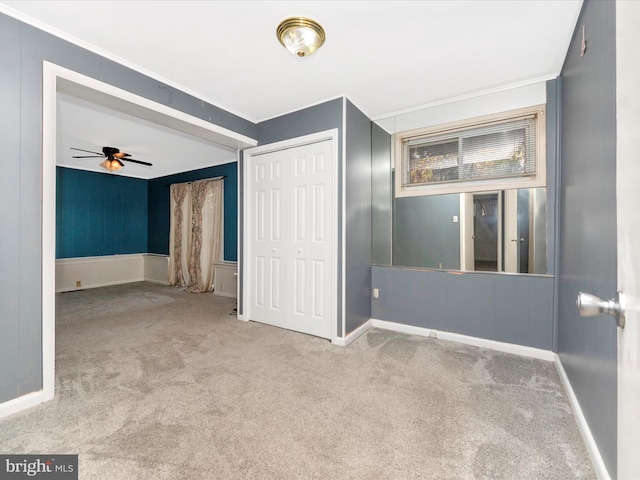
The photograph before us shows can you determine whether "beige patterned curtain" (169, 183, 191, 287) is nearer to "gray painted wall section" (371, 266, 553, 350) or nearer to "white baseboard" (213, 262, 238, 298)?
"white baseboard" (213, 262, 238, 298)

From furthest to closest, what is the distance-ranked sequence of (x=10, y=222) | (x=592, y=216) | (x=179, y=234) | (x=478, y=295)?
(x=179, y=234), (x=478, y=295), (x=10, y=222), (x=592, y=216)

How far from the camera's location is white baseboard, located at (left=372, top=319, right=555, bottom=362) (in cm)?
262

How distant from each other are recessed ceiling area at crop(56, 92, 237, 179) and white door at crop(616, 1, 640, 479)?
3655 millimetres

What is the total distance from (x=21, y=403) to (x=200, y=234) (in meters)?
4.31

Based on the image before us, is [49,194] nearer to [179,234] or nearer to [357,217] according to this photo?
[357,217]

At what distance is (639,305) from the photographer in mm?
543

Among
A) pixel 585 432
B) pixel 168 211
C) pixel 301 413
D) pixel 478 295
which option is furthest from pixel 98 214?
pixel 585 432

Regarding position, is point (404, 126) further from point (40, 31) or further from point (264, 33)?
point (40, 31)

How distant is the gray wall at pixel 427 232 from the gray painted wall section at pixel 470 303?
0.42 ft

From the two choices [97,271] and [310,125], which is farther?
[97,271]

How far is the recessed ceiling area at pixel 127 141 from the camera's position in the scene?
11.3 feet

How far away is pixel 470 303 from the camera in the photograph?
2.95 metres

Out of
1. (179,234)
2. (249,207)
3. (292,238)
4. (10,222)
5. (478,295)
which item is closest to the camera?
(10,222)

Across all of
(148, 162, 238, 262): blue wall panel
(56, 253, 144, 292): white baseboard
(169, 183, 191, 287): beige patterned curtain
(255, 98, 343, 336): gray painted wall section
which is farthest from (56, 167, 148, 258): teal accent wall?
(255, 98, 343, 336): gray painted wall section
